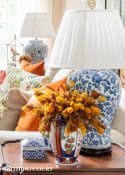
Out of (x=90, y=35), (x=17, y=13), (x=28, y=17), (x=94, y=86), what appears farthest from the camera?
(x=17, y=13)

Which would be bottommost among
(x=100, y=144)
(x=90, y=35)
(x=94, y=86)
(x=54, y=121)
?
(x=100, y=144)

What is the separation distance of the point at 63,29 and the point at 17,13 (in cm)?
419

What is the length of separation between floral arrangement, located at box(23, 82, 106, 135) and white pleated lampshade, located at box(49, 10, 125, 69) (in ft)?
0.46

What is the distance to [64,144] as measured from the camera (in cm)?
201

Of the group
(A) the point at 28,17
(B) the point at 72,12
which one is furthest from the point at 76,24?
(A) the point at 28,17

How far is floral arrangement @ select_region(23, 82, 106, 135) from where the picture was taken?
195 centimetres

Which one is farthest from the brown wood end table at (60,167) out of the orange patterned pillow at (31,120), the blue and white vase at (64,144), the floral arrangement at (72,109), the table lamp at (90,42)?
the orange patterned pillow at (31,120)

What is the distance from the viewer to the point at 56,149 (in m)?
2.02

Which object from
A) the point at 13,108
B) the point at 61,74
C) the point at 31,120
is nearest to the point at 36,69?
the point at 61,74

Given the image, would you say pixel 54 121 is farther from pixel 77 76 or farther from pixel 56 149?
pixel 77 76

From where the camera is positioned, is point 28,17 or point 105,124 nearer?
point 105,124

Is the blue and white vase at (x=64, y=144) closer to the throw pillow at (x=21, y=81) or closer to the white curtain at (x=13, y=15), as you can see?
the throw pillow at (x=21, y=81)

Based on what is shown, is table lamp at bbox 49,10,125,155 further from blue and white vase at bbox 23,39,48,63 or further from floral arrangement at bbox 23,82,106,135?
blue and white vase at bbox 23,39,48,63

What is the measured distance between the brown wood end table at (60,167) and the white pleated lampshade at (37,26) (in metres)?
2.81
